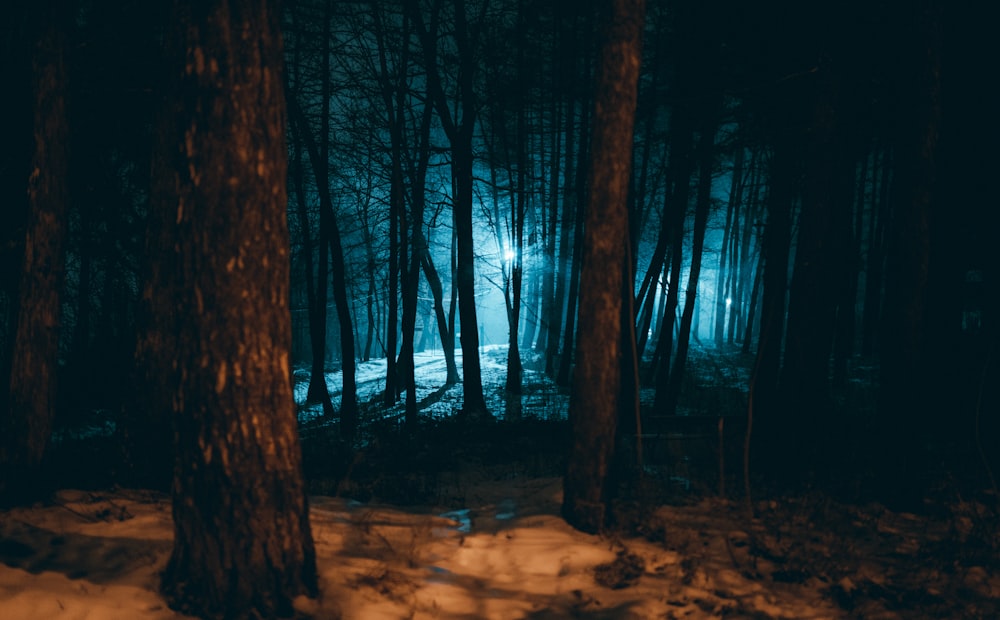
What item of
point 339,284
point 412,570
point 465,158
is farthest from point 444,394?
point 412,570

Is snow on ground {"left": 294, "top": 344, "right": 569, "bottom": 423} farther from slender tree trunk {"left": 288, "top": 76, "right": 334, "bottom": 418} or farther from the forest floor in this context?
the forest floor

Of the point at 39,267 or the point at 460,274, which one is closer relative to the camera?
the point at 39,267

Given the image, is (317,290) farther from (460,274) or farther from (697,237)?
(697,237)

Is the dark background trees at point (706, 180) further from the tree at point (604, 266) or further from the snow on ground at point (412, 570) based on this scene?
the snow on ground at point (412, 570)

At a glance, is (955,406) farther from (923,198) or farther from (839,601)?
(839,601)

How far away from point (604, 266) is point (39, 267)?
5.18 m

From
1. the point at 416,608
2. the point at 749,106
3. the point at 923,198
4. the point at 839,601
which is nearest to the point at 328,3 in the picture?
the point at 749,106

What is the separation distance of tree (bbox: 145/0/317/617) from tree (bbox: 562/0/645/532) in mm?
2688

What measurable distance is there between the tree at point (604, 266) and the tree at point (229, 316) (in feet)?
8.82

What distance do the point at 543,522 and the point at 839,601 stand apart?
249 cm

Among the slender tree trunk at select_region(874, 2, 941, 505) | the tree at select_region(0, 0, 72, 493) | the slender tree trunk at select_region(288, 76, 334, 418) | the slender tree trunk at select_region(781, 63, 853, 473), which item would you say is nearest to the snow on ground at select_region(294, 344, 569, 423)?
the slender tree trunk at select_region(288, 76, 334, 418)

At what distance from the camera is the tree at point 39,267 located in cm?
512

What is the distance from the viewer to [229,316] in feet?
10.9

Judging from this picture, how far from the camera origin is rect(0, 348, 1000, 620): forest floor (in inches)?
152
